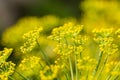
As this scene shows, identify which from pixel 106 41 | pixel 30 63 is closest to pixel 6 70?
pixel 30 63

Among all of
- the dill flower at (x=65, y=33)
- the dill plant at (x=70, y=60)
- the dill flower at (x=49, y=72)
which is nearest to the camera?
the dill flower at (x=49, y=72)

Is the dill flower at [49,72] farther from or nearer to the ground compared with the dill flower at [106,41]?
nearer to the ground

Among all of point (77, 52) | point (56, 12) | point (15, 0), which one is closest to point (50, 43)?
point (77, 52)

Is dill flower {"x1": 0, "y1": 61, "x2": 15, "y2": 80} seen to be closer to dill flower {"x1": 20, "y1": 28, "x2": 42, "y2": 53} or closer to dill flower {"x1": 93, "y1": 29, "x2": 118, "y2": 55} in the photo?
dill flower {"x1": 20, "y1": 28, "x2": 42, "y2": 53}

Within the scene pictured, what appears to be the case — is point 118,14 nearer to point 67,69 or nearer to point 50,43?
point 50,43

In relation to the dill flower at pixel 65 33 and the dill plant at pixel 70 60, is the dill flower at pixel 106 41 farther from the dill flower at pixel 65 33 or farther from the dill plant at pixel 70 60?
the dill flower at pixel 65 33

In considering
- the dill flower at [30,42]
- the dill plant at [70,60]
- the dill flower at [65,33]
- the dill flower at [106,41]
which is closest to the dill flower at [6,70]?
the dill plant at [70,60]

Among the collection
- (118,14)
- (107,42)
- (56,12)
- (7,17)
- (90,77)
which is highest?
(7,17)

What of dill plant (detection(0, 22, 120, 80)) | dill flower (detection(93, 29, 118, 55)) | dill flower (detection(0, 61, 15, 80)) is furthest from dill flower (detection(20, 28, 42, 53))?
dill flower (detection(93, 29, 118, 55))
